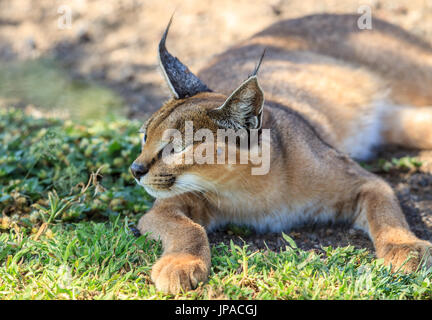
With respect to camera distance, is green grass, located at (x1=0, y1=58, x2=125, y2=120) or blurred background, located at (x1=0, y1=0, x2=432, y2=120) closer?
green grass, located at (x1=0, y1=58, x2=125, y2=120)

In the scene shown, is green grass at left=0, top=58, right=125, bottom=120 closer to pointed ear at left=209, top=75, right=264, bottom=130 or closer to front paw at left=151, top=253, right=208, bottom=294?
pointed ear at left=209, top=75, right=264, bottom=130

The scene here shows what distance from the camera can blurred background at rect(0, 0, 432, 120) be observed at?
6691mm

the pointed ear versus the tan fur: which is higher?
the pointed ear

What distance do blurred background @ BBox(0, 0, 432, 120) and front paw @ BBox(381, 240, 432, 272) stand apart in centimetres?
373

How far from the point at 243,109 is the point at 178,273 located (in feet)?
3.22

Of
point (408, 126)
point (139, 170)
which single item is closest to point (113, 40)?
point (408, 126)

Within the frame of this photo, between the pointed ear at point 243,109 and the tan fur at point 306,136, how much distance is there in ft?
0.31

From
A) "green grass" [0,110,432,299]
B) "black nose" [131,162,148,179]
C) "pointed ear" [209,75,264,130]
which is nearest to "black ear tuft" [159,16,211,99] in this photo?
"pointed ear" [209,75,264,130]

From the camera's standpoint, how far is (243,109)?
3.10 m

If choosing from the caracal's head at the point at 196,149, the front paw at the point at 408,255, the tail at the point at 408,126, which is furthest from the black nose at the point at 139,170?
the tail at the point at 408,126
